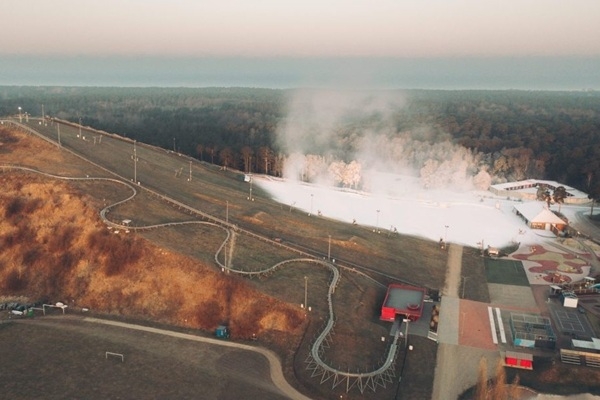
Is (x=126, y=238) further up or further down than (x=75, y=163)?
further down

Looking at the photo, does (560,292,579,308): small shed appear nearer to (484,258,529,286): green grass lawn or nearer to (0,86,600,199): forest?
(484,258,529,286): green grass lawn

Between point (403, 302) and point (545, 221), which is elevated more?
point (545, 221)

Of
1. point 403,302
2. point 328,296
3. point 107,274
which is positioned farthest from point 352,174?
point 107,274

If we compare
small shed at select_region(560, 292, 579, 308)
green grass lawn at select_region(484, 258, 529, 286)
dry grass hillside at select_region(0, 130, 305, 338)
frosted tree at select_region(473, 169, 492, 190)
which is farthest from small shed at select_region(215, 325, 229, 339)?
frosted tree at select_region(473, 169, 492, 190)

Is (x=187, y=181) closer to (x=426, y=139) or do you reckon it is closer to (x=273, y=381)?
(x=273, y=381)

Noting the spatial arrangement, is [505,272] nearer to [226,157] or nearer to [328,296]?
[328,296]

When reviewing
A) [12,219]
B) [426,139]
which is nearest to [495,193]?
[426,139]
